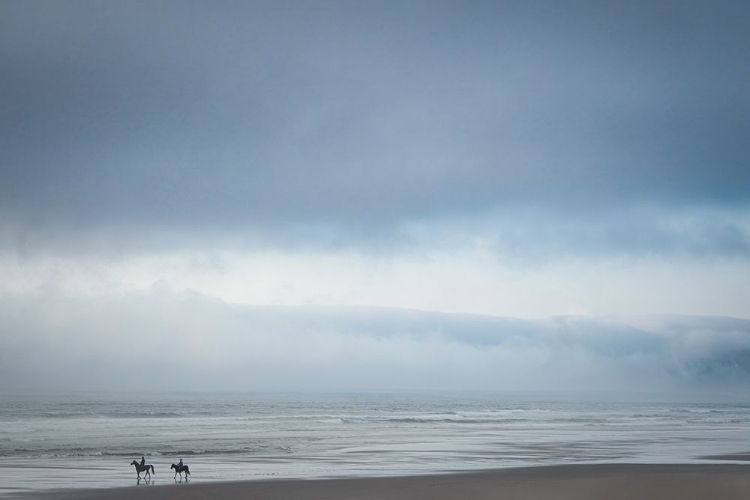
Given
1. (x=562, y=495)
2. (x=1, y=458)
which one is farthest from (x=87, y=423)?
(x=562, y=495)

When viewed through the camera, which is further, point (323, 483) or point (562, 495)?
point (323, 483)

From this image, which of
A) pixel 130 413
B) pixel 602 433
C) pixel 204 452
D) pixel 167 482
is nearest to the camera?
pixel 167 482

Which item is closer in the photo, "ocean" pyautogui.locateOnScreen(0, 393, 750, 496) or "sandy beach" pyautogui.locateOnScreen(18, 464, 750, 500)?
"sandy beach" pyautogui.locateOnScreen(18, 464, 750, 500)

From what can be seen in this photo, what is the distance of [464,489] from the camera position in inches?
782

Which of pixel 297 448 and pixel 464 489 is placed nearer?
pixel 464 489

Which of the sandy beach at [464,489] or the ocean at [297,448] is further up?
the sandy beach at [464,489]

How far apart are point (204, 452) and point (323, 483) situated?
1394cm

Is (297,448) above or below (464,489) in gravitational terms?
below

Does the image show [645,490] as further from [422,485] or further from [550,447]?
[550,447]

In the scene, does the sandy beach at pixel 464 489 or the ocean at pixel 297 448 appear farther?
the ocean at pixel 297 448

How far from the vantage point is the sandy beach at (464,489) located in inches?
754

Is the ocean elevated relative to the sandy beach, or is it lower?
lower

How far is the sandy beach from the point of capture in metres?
19.2

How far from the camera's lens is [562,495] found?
19.4 m
